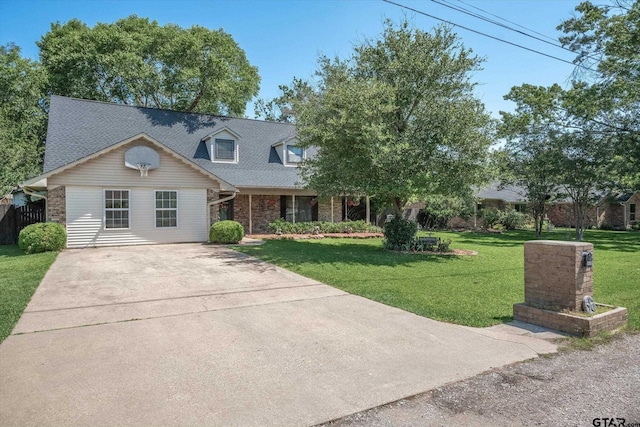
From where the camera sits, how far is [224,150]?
2153cm

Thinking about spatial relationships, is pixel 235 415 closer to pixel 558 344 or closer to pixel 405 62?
pixel 558 344

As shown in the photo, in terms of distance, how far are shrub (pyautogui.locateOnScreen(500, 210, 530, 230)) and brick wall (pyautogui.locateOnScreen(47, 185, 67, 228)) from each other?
26.1m

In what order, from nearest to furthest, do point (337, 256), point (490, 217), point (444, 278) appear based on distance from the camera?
point (444, 278), point (337, 256), point (490, 217)

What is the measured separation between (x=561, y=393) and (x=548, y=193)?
2307 centimetres

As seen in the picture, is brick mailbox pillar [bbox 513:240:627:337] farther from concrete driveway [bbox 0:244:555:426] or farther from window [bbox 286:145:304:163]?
window [bbox 286:145:304:163]

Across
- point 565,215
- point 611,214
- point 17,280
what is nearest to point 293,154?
point 17,280

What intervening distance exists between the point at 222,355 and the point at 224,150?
18246 mm

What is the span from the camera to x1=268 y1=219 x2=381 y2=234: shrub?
811 inches

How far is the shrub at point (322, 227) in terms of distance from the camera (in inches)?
811

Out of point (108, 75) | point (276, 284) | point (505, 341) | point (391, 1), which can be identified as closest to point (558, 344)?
point (505, 341)

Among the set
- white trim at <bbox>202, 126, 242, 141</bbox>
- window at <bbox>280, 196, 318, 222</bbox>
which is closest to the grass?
white trim at <bbox>202, 126, 242, 141</bbox>

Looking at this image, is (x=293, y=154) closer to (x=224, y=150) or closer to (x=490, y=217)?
(x=224, y=150)

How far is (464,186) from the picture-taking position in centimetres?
1308

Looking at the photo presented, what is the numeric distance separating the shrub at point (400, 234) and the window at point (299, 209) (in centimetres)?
797
